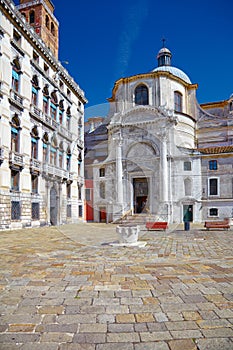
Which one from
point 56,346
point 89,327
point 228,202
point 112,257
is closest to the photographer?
point 56,346

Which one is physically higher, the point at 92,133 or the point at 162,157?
the point at 92,133

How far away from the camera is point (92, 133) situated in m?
39.7

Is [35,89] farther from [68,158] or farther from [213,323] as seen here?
[213,323]

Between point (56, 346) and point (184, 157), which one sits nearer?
point (56, 346)

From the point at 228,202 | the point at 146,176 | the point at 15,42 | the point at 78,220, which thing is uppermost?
the point at 15,42

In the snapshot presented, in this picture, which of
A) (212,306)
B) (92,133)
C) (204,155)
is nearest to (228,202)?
(204,155)

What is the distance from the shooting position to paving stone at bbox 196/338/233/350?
3240 millimetres

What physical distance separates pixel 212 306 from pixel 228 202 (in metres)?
27.3

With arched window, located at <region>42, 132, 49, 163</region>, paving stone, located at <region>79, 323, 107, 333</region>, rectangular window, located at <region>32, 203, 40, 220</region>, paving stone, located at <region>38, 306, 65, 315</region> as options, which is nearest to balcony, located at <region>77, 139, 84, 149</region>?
arched window, located at <region>42, 132, 49, 163</region>

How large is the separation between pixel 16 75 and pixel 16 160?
6756 millimetres

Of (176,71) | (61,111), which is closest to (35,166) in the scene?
(61,111)

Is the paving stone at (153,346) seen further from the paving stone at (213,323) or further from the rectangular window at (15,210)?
the rectangular window at (15,210)

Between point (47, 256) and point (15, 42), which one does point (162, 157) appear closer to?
point (15, 42)

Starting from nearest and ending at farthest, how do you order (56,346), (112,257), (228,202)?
1. (56,346)
2. (112,257)
3. (228,202)
